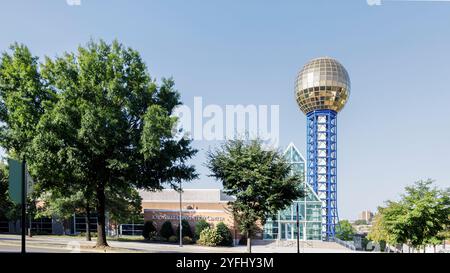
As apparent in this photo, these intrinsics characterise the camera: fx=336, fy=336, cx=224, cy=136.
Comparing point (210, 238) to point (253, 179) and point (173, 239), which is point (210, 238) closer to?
point (173, 239)

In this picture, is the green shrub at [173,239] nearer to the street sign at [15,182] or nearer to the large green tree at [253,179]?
the large green tree at [253,179]

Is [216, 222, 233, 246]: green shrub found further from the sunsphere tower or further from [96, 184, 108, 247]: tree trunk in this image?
[96, 184, 108, 247]: tree trunk

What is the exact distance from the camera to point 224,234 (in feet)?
120

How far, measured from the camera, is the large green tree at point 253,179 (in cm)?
1819

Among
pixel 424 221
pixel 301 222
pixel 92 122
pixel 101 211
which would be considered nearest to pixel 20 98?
pixel 92 122

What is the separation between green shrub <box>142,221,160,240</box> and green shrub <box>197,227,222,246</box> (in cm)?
651

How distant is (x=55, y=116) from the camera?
1792 centimetres

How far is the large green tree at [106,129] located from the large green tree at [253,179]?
335 centimetres

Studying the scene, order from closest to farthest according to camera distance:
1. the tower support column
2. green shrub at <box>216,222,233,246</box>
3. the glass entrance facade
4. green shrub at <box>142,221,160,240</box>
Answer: green shrub at <box>216,222,233,246</box> → green shrub at <box>142,221,160,240</box> → the glass entrance facade → the tower support column

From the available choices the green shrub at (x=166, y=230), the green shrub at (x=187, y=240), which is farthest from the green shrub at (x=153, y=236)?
the green shrub at (x=187, y=240)

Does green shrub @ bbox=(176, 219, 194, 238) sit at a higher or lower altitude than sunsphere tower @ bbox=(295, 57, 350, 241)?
lower

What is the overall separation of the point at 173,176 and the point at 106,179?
400cm

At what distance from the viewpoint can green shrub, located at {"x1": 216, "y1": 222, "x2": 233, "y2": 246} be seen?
119 feet

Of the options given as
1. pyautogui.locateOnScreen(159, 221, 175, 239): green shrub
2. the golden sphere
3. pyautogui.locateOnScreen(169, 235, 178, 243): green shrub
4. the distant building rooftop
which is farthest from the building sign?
the golden sphere
